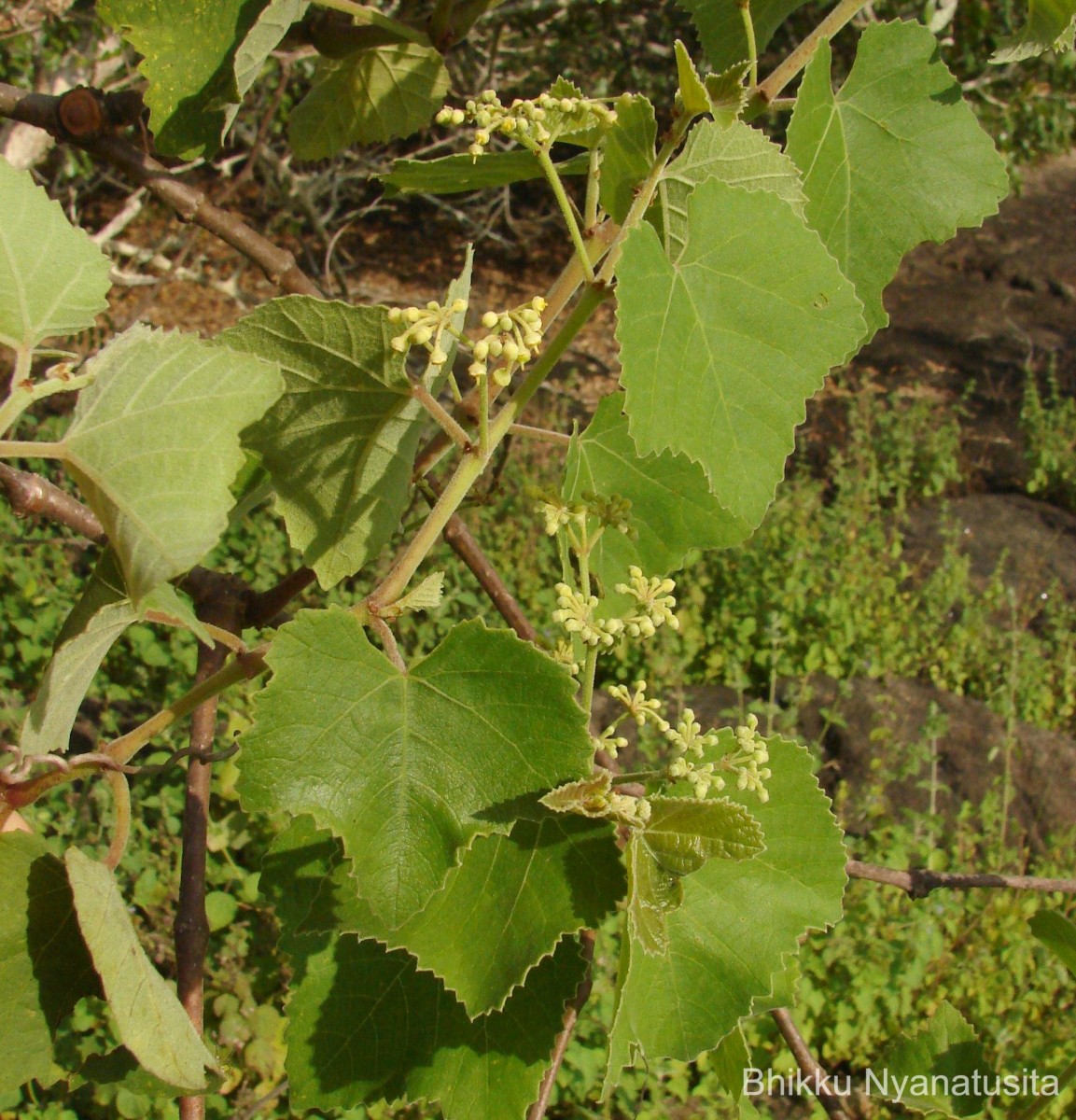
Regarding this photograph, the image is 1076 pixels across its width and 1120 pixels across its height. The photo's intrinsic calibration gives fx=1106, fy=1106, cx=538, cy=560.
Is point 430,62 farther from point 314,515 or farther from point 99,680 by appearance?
point 99,680

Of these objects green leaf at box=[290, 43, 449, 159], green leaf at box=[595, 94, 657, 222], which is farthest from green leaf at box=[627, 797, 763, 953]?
green leaf at box=[290, 43, 449, 159]

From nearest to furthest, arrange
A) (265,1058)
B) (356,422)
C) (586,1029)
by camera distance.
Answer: (356,422) < (265,1058) < (586,1029)

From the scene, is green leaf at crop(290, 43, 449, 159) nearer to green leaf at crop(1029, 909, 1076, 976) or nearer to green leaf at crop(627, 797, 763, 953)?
green leaf at crop(627, 797, 763, 953)

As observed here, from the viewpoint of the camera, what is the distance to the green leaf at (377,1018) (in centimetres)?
85

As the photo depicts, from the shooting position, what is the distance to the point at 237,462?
0.56 meters

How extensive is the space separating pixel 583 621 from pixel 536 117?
13.7 inches

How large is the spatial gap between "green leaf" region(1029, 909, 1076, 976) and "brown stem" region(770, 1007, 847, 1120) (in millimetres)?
272

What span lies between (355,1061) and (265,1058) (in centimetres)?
209

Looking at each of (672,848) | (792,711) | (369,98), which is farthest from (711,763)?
(792,711)

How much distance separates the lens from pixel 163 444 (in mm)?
553

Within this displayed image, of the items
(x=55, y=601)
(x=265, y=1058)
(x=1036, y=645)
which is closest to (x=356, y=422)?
(x=265, y=1058)

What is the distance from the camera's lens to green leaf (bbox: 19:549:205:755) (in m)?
0.68

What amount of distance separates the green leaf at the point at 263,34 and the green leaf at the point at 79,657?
50cm

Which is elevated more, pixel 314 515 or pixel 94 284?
pixel 94 284
